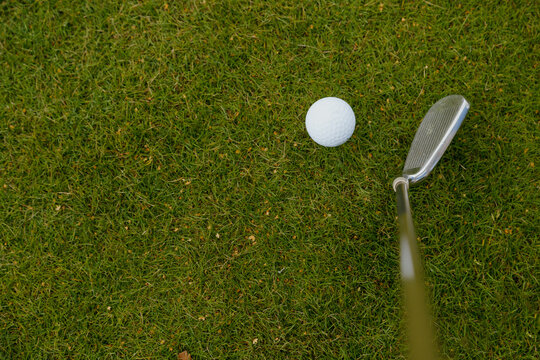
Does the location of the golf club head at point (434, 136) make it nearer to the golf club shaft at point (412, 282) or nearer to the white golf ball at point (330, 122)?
the golf club shaft at point (412, 282)

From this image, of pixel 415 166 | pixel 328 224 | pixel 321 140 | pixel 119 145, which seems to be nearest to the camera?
pixel 415 166

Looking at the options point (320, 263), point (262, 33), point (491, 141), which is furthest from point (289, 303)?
point (262, 33)

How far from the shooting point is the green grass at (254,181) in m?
2.56

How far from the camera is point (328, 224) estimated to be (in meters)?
2.65

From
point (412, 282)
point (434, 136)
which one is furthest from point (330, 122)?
point (412, 282)

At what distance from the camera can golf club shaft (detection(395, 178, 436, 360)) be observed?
1992 mm

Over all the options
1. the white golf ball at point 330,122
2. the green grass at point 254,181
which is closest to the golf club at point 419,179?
the green grass at point 254,181

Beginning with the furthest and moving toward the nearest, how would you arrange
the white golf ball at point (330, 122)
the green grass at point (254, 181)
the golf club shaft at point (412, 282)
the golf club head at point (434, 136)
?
1. the green grass at point (254, 181)
2. the white golf ball at point (330, 122)
3. the golf club head at point (434, 136)
4. the golf club shaft at point (412, 282)

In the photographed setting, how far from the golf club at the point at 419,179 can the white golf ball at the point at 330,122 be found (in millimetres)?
473

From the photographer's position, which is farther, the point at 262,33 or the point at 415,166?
the point at 262,33

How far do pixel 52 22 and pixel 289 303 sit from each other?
9.55ft

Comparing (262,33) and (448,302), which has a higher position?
(262,33)

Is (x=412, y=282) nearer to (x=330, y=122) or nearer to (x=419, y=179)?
(x=419, y=179)

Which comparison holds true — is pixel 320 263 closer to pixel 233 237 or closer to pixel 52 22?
pixel 233 237
